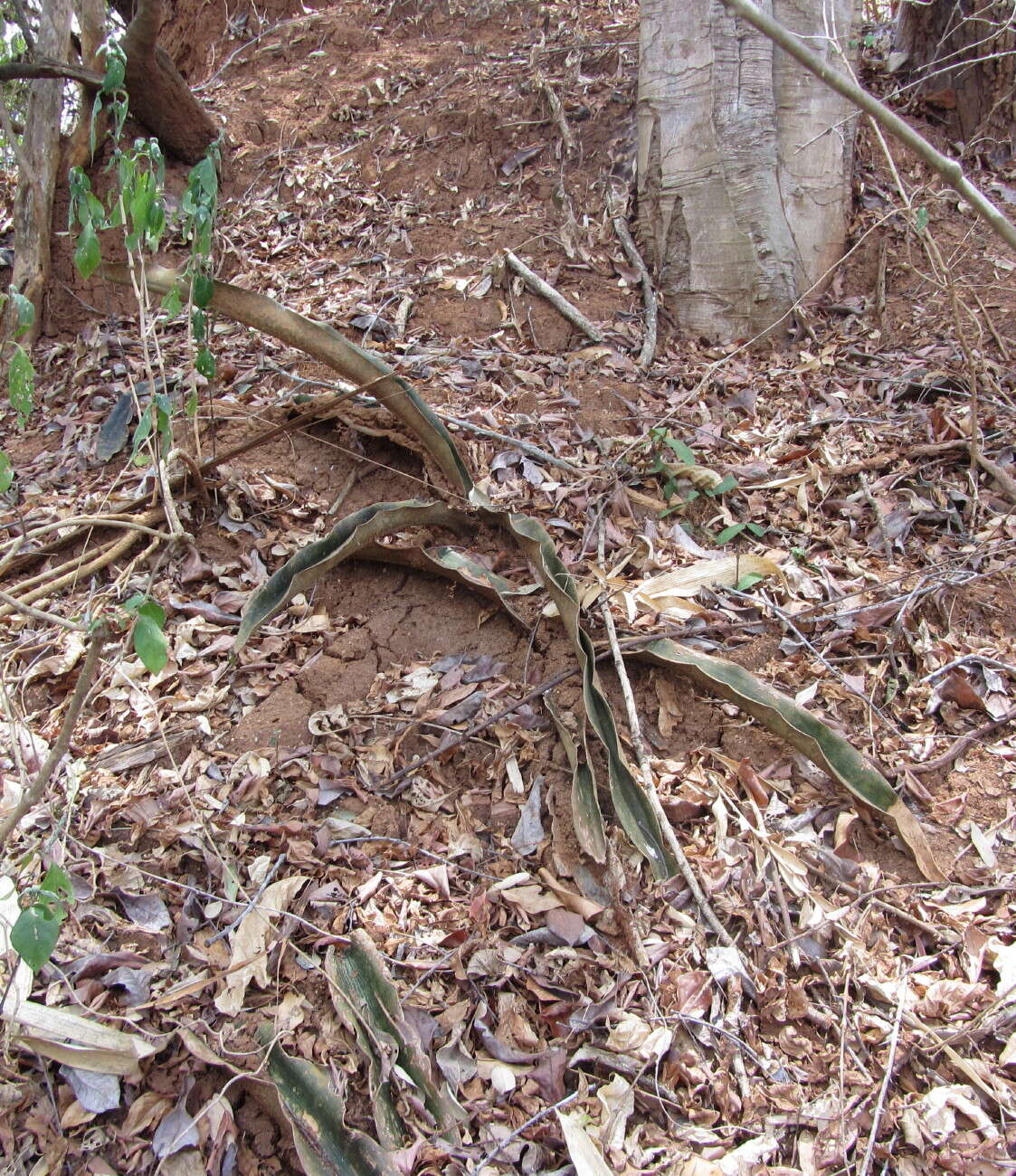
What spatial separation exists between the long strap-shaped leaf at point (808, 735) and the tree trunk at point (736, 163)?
1.87 metres

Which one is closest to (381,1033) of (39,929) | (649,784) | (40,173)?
(39,929)

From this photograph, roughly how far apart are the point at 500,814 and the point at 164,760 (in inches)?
32.9

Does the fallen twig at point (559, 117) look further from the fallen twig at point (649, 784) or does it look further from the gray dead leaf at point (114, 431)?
the fallen twig at point (649, 784)

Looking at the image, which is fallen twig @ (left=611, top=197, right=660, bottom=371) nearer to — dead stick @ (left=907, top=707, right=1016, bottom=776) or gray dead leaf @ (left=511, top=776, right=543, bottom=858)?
dead stick @ (left=907, top=707, right=1016, bottom=776)

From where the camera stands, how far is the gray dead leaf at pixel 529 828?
75.5 inches

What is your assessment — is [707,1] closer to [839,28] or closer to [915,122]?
[839,28]

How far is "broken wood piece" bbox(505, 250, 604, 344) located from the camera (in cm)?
334

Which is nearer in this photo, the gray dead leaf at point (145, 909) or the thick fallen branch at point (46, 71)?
the gray dead leaf at point (145, 909)

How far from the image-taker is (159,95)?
3.79m

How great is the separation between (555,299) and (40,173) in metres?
2.21

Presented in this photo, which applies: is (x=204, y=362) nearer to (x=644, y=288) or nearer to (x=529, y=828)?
(x=529, y=828)

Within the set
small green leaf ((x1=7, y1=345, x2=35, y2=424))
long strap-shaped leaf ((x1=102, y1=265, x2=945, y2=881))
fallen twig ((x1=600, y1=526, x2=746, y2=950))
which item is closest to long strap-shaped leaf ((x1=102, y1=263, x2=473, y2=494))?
long strap-shaped leaf ((x1=102, y1=265, x2=945, y2=881))

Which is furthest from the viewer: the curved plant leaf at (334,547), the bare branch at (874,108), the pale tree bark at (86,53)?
the pale tree bark at (86,53)

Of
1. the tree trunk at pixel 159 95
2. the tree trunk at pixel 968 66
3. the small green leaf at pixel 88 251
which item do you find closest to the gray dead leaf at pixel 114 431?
the small green leaf at pixel 88 251
